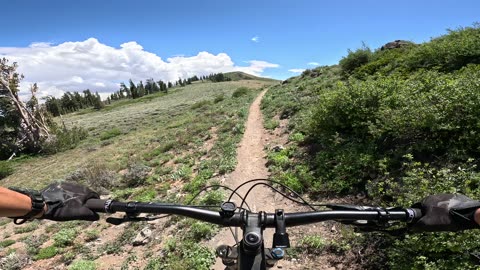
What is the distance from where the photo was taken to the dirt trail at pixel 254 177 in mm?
7070

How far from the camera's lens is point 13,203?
190cm

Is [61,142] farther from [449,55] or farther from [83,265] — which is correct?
[449,55]

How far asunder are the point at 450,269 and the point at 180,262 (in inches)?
192

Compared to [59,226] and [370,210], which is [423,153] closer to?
[370,210]

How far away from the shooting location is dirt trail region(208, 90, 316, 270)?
Answer: 707 centimetres

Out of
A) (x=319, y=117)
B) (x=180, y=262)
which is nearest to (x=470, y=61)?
(x=319, y=117)

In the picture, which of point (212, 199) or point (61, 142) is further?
point (61, 142)

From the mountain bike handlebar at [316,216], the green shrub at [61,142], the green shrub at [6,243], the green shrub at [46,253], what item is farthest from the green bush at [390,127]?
the green shrub at [61,142]

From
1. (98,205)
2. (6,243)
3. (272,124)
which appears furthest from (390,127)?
(6,243)

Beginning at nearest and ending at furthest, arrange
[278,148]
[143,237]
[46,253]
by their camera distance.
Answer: [143,237], [46,253], [278,148]

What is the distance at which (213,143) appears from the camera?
634 inches

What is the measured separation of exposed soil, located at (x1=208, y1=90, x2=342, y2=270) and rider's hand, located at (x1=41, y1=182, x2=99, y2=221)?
15.5ft

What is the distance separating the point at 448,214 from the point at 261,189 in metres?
7.74

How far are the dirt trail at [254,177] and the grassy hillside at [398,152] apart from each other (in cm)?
62
